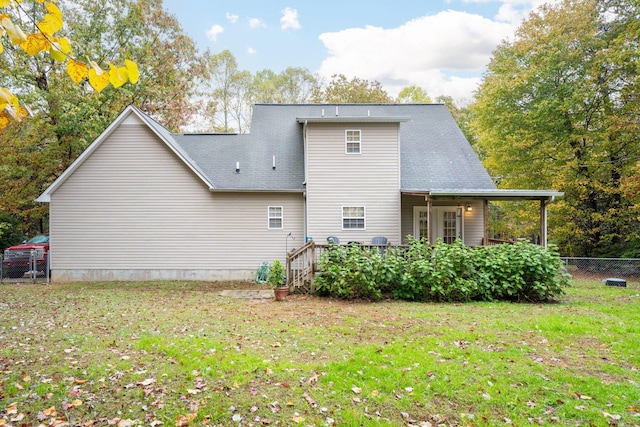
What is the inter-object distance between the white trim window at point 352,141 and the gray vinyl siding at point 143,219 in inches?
176

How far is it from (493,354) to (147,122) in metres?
12.9

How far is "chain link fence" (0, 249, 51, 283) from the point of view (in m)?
13.8

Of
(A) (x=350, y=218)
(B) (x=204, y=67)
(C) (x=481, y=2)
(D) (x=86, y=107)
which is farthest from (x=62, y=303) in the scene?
(C) (x=481, y=2)

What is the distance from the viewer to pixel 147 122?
13180mm

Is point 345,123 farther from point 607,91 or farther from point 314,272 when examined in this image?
point 607,91

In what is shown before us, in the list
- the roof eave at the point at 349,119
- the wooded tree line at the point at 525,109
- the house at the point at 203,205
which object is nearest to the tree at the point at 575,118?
the wooded tree line at the point at 525,109

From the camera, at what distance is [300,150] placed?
15.2 metres

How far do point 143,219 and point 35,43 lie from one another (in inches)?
486

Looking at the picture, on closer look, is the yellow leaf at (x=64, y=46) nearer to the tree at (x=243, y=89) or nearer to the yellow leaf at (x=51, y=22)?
the yellow leaf at (x=51, y=22)

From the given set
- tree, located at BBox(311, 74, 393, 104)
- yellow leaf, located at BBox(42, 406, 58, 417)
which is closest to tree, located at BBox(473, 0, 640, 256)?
tree, located at BBox(311, 74, 393, 104)

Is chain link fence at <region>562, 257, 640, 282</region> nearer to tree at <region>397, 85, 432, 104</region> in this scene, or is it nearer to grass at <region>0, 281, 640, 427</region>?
grass at <region>0, 281, 640, 427</region>

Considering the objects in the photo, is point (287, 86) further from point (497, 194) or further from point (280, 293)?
point (280, 293)

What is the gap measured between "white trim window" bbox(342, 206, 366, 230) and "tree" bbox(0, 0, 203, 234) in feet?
42.2

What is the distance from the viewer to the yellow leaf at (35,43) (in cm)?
210
